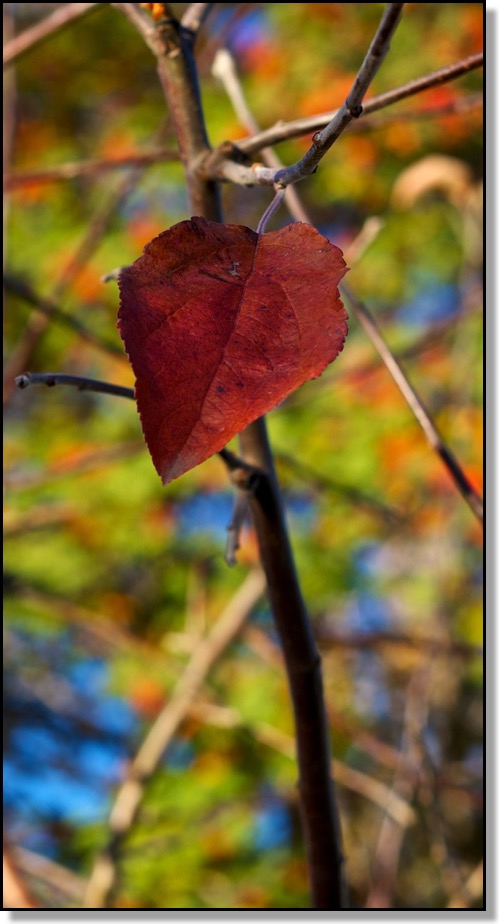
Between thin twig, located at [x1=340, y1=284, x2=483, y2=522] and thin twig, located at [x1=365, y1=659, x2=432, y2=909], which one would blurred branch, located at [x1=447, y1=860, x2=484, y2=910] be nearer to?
thin twig, located at [x1=365, y1=659, x2=432, y2=909]

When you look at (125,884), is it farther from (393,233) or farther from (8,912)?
(393,233)

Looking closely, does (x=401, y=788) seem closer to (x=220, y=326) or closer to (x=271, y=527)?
(x=271, y=527)

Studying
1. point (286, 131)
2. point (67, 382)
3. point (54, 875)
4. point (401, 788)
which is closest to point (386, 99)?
point (286, 131)

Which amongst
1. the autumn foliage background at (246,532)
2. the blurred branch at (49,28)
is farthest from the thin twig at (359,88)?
the autumn foliage background at (246,532)

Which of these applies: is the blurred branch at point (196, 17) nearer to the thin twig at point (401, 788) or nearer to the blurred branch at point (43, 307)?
the blurred branch at point (43, 307)

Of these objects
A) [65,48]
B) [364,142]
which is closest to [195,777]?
[364,142]

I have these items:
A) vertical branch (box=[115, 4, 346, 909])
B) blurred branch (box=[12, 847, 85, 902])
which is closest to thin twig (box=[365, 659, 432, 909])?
blurred branch (box=[12, 847, 85, 902])

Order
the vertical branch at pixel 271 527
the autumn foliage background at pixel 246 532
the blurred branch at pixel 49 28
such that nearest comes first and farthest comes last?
the vertical branch at pixel 271 527, the blurred branch at pixel 49 28, the autumn foliage background at pixel 246 532
